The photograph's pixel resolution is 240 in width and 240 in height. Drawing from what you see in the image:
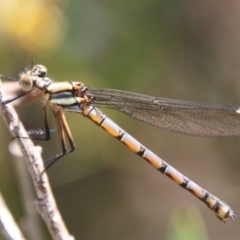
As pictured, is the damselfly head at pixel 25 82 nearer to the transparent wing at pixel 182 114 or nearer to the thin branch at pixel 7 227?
the transparent wing at pixel 182 114

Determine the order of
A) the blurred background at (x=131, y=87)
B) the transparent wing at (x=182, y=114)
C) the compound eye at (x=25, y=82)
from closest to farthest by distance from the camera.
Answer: the compound eye at (x=25, y=82) → the transparent wing at (x=182, y=114) → the blurred background at (x=131, y=87)

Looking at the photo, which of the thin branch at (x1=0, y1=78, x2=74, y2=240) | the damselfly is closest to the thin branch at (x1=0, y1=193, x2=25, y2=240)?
the thin branch at (x1=0, y1=78, x2=74, y2=240)

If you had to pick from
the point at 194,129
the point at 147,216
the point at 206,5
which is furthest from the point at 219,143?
the point at 194,129

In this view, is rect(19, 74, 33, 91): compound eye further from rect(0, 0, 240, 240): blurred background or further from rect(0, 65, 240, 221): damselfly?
rect(0, 0, 240, 240): blurred background

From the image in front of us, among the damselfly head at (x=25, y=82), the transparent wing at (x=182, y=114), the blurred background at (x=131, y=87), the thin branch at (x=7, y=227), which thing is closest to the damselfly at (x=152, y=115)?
the transparent wing at (x=182, y=114)

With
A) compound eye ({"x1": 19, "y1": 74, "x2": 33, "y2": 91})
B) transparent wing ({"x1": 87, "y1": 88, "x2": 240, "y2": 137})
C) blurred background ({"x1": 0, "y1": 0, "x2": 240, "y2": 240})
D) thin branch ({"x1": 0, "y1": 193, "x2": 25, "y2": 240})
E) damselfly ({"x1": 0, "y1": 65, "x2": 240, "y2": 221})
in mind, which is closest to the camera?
thin branch ({"x1": 0, "y1": 193, "x2": 25, "y2": 240})

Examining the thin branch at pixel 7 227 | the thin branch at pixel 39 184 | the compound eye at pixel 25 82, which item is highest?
the compound eye at pixel 25 82

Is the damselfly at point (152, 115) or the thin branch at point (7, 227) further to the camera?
the damselfly at point (152, 115)

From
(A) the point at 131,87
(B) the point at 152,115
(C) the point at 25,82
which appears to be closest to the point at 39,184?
(C) the point at 25,82

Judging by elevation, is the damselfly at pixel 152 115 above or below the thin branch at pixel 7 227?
above
